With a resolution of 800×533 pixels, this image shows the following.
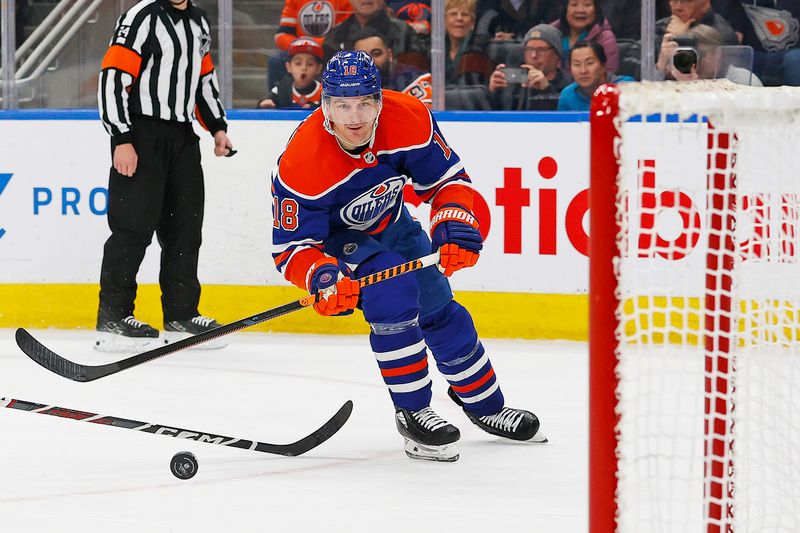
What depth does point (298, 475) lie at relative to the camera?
2844mm

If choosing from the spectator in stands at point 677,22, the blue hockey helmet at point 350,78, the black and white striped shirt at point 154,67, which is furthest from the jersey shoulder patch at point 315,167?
the spectator in stands at point 677,22

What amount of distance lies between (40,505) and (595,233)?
1396mm

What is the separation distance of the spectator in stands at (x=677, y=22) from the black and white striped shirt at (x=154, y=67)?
4.86 feet

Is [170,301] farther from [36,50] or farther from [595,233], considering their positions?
[595,233]

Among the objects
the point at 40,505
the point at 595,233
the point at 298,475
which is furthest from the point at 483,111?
the point at 595,233

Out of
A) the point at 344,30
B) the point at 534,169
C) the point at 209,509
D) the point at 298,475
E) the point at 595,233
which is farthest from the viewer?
the point at 344,30

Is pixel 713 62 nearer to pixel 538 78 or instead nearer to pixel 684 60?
pixel 538 78

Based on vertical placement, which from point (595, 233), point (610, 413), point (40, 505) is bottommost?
point (40, 505)

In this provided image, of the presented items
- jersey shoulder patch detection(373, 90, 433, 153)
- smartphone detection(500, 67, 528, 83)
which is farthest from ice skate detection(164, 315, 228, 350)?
jersey shoulder patch detection(373, 90, 433, 153)

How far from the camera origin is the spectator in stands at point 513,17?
454 centimetres

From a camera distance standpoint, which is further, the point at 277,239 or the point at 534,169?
the point at 534,169

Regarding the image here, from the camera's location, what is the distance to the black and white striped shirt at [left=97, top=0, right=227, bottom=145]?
13.9 ft

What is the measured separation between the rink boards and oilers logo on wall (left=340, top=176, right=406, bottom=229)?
149 centimetres

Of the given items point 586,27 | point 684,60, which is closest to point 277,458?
point 684,60
